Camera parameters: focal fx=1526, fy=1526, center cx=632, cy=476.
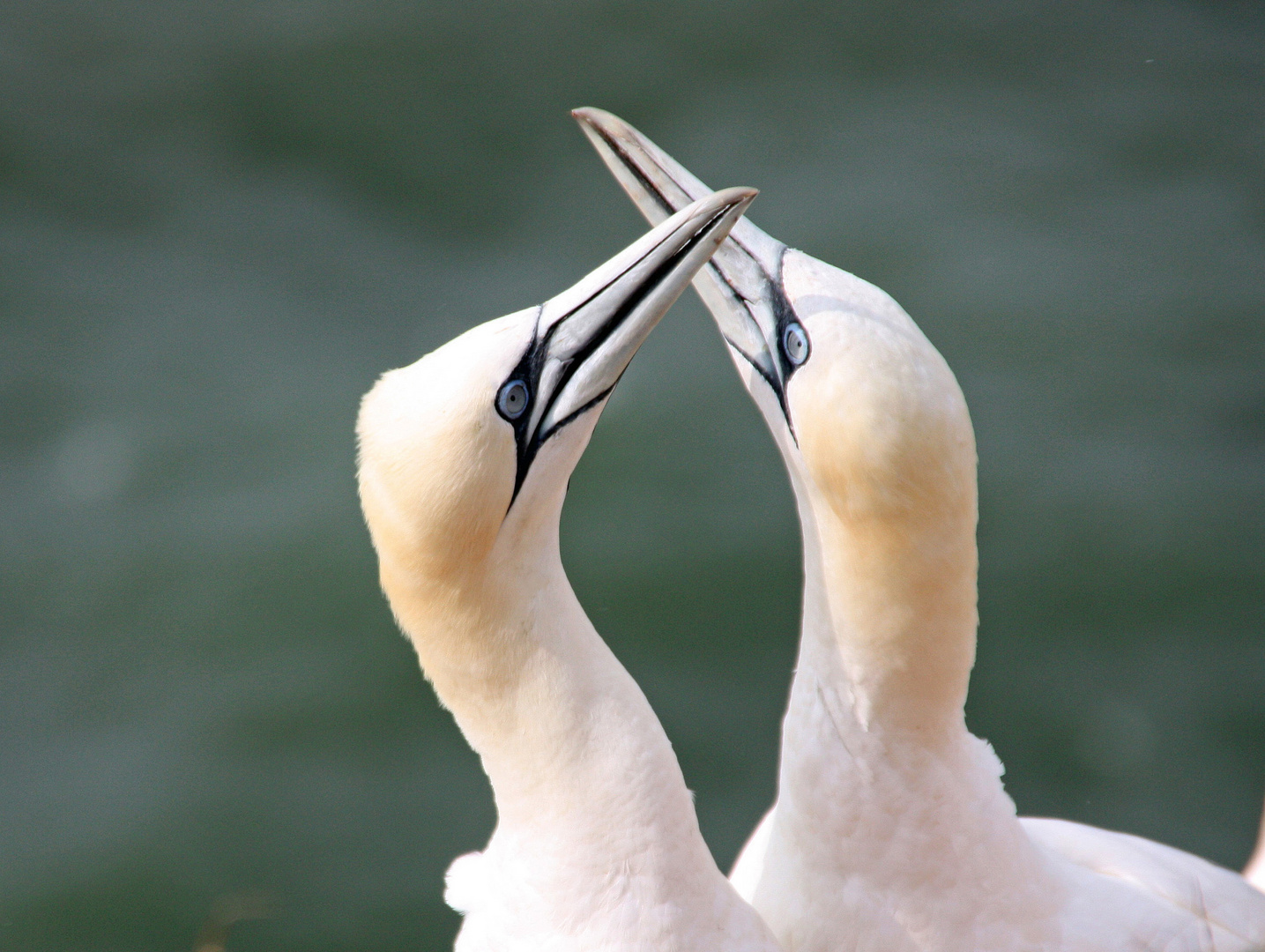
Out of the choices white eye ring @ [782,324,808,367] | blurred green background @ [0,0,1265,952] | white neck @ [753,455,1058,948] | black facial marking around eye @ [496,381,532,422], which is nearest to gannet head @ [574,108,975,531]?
white eye ring @ [782,324,808,367]

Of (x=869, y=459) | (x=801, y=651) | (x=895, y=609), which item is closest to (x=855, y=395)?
(x=869, y=459)

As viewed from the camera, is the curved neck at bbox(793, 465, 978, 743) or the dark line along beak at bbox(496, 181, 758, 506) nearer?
the curved neck at bbox(793, 465, 978, 743)

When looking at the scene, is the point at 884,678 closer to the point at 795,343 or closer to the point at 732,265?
the point at 795,343

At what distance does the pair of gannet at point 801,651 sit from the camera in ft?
10.9

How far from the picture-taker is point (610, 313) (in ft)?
11.9

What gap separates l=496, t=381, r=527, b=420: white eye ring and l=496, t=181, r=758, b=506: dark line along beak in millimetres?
32

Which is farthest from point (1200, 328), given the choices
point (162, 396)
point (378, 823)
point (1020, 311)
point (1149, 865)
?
point (162, 396)

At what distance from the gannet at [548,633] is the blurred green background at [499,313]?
2.64m

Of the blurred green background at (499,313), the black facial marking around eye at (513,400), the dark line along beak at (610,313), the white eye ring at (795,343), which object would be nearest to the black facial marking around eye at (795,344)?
the white eye ring at (795,343)

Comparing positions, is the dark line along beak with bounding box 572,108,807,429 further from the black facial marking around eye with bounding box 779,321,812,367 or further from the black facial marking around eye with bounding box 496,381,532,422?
the black facial marking around eye with bounding box 496,381,532,422

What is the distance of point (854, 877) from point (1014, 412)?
405cm

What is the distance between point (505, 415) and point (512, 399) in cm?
5

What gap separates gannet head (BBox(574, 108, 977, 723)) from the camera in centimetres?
325

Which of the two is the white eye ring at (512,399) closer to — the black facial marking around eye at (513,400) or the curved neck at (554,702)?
the black facial marking around eye at (513,400)
